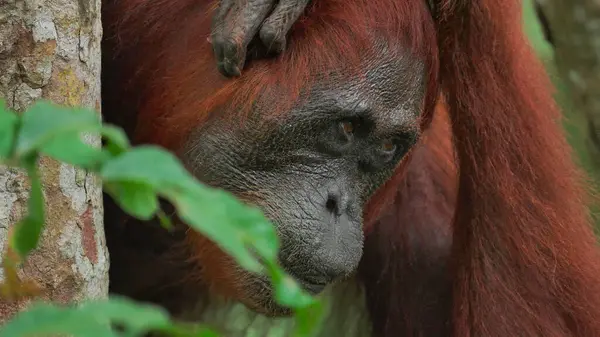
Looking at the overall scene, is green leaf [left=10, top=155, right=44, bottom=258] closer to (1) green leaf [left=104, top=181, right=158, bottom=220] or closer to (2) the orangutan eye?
(1) green leaf [left=104, top=181, right=158, bottom=220]

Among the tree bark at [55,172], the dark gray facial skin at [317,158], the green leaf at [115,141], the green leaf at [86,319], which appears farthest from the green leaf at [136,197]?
the dark gray facial skin at [317,158]

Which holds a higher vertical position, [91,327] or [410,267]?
[91,327]

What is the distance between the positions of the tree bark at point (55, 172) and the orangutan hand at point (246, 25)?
0.33 m

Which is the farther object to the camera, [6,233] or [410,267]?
[410,267]

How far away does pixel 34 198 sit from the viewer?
3.18 ft

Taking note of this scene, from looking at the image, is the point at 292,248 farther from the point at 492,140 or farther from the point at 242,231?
the point at 242,231

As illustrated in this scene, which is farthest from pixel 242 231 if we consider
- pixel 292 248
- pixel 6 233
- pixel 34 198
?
pixel 292 248

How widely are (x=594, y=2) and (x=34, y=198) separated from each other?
2709mm

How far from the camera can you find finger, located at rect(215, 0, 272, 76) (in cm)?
195

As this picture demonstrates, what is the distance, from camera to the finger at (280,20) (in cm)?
198

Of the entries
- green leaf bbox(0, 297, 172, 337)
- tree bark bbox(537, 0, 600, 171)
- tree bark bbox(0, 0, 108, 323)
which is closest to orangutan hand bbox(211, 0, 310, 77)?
tree bark bbox(0, 0, 108, 323)

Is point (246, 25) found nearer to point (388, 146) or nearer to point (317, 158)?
point (317, 158)

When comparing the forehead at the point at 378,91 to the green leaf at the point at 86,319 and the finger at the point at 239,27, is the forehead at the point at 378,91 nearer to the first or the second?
the finger at the point at 239,27

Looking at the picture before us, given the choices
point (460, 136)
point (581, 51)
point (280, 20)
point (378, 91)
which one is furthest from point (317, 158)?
point (581, 51)
